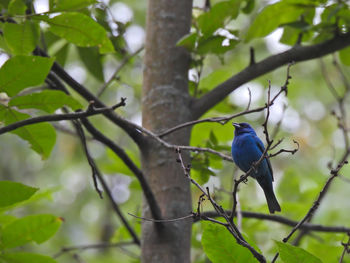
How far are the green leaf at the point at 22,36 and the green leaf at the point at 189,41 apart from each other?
0.90 m

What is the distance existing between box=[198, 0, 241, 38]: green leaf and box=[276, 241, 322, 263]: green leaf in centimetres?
164

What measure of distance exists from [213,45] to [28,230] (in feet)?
5.42

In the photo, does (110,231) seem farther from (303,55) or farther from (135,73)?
(303,55)

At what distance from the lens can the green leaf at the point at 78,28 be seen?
2.62 meters

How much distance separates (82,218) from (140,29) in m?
3.78

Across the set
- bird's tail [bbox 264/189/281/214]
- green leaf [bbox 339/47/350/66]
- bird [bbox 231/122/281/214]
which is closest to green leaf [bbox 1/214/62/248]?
bird [bbox 231/122/281/214]

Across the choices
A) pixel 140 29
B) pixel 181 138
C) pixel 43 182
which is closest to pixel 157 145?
pixel 181 138

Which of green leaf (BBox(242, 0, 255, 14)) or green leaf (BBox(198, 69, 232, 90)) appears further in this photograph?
green leaf (BBox(198, 69, 232, 90))

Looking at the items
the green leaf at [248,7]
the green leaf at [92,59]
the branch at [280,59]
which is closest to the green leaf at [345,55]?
the branch at [280,59]

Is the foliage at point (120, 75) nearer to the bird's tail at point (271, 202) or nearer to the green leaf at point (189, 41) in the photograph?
the green leaf at point (189, 41)

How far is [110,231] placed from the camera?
9016 millimetres

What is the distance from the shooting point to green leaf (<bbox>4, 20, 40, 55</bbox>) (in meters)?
2.67

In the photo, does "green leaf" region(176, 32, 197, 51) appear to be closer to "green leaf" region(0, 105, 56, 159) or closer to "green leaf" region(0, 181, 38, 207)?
"green leaf" region(0, 105, 56, 159)

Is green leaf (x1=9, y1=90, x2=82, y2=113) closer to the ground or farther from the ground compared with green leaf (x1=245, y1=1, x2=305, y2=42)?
closer to the ground
